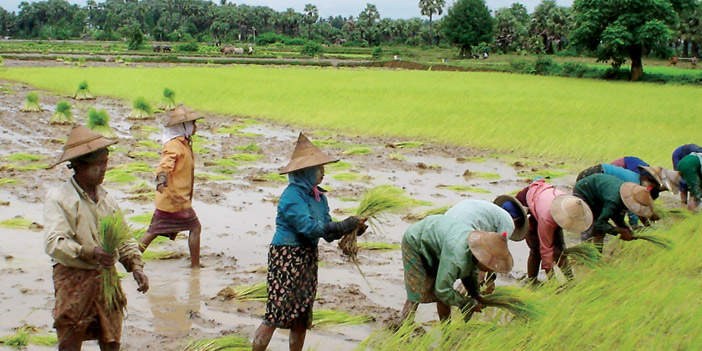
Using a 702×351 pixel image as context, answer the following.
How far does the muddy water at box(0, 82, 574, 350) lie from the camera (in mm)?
4141

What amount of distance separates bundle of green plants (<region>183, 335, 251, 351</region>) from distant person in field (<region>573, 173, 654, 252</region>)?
8.29 feet

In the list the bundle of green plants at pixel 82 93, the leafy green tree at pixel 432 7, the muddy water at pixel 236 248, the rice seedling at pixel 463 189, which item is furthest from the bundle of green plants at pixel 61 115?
the leafy green tree at pixel 432 7

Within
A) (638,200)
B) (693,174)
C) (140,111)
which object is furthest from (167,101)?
(638,200)

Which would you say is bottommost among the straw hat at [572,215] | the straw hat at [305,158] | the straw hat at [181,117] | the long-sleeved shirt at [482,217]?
the straw hat at [572,215]

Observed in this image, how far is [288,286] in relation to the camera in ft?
10.9

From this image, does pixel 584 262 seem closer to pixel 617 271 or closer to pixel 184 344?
pixel 617 271

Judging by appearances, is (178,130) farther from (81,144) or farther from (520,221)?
(520,221)

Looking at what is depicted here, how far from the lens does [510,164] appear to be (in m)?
9.75

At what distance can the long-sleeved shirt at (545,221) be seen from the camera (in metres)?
4.45

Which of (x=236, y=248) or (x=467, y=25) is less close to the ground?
(x=467, y=25)

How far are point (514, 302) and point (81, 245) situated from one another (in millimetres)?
2081

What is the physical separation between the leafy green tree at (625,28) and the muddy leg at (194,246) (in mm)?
23685

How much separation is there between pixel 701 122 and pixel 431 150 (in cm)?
582

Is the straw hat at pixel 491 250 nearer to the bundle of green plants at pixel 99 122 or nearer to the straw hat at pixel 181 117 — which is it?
the straw hat at pixel 181 117
